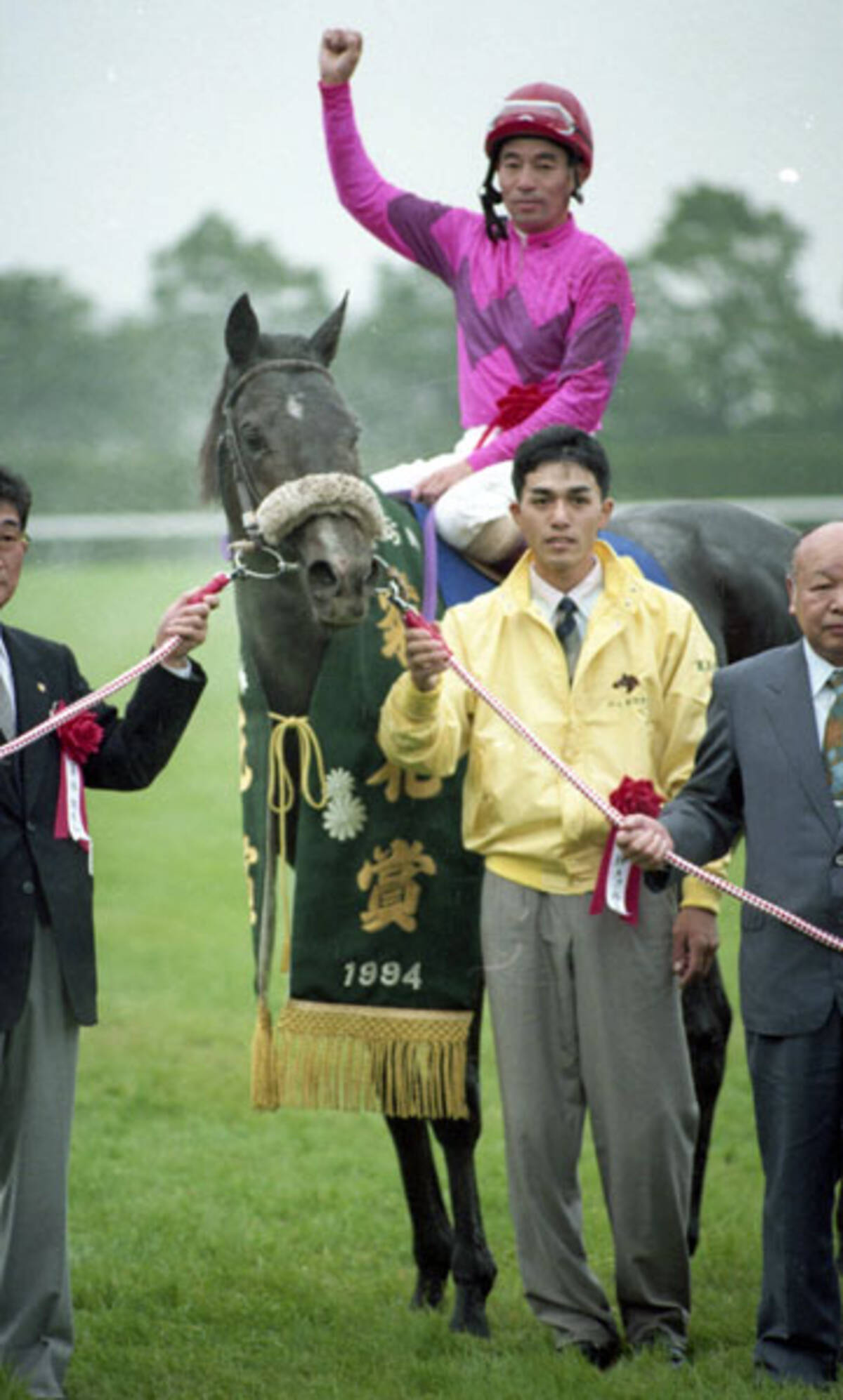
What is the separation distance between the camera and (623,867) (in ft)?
10.6

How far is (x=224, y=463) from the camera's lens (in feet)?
12.6

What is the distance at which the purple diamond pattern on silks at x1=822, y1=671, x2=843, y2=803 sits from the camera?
3092 mm

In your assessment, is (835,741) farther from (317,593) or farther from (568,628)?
(317,593)

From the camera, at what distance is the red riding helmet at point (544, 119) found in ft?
12.6

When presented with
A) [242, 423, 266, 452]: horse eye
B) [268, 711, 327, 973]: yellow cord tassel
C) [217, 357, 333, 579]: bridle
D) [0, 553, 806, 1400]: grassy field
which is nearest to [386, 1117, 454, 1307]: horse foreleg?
[0, 553, 806, 1400]: grassy field

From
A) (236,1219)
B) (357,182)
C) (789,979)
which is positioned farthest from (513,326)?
(236,1219)

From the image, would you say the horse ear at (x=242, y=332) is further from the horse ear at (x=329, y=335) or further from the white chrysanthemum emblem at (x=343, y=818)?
the white chrysanthemum emblem at (x=343, y=818)

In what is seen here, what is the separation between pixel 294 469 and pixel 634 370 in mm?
2841

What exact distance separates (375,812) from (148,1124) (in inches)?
98.2

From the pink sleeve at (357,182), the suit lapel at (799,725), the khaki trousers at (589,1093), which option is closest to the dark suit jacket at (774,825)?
the suit lapel at (799,725)

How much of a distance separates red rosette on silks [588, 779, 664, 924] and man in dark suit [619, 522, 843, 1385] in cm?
5

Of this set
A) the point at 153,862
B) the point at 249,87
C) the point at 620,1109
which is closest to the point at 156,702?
the point at 620,1109

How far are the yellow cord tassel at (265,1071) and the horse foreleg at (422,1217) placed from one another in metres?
0.38

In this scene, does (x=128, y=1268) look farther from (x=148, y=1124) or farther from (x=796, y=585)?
(x=796, y=585)
